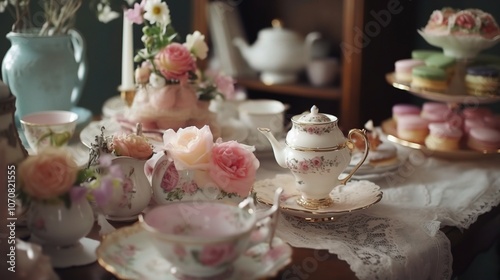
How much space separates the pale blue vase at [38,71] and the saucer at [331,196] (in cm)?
56

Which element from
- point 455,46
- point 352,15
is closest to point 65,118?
point 455,46

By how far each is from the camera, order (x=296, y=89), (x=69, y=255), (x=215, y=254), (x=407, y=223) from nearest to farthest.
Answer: (x=215, y=254)
(x=69, y=255)
(x=407, y=223)
(x=296, y=89)

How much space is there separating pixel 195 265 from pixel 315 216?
0.38 meters

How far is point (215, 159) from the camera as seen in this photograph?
47.2 inches

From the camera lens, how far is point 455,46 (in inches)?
68.3

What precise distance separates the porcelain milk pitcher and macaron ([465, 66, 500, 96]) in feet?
1.74

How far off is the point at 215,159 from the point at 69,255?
0.96ft

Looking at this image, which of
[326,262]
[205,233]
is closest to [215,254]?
[205,233]

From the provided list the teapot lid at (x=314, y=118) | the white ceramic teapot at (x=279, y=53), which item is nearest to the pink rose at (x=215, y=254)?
the teapot lid at (x=314, y=118)

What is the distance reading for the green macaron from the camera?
1703 millimetres

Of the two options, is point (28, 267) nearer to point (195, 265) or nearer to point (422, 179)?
point (195, 265)

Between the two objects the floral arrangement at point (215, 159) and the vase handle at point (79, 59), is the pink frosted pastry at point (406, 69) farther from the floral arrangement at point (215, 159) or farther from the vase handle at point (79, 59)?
the vase handle at point (79, 59)

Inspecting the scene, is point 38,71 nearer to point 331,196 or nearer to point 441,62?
point 331,196

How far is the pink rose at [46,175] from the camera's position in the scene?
1010 millimetres
